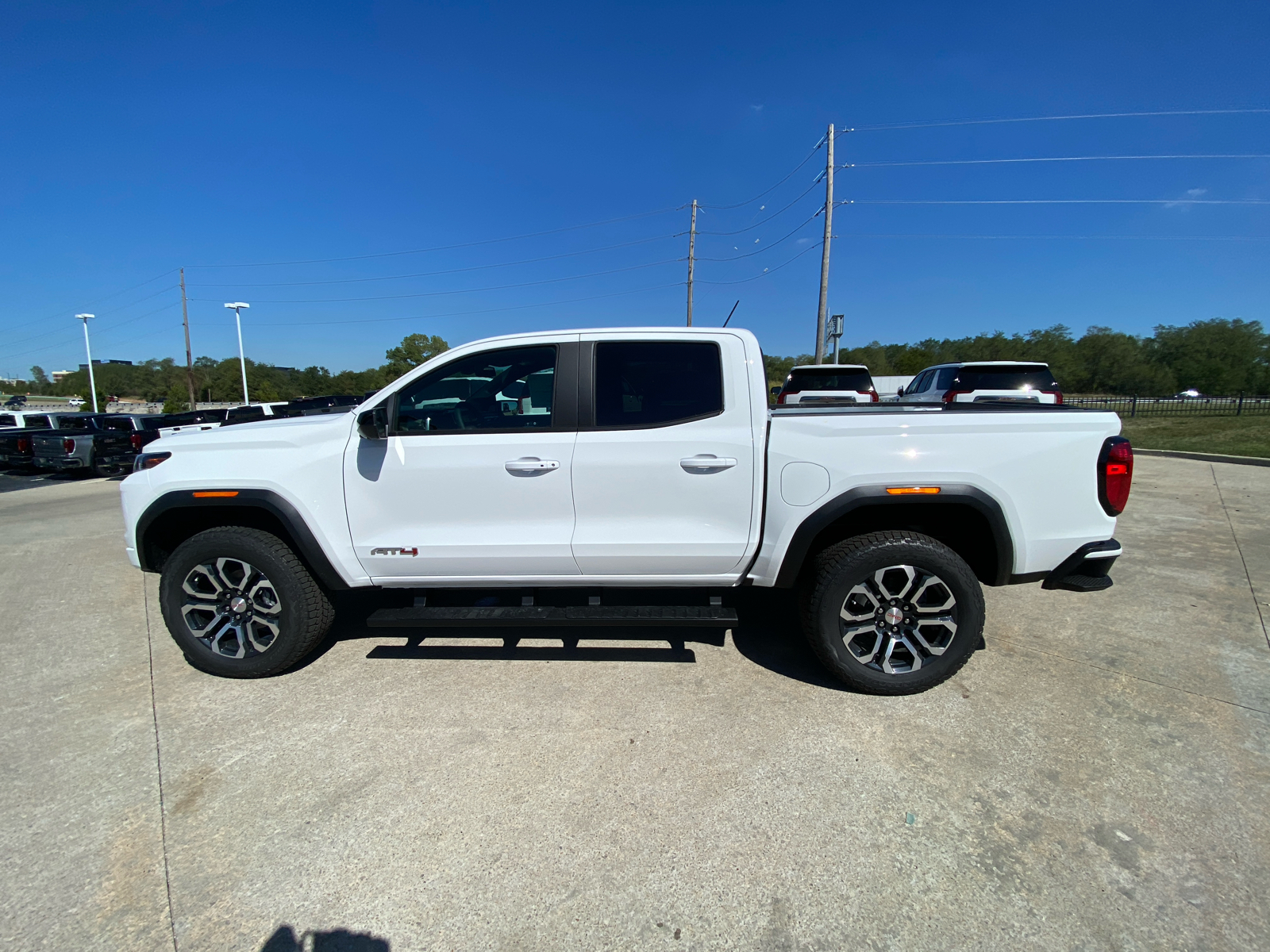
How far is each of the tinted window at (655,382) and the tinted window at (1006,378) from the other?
28.2ft

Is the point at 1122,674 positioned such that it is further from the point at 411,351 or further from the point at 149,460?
the point at 411,351

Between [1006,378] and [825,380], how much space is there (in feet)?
9.89

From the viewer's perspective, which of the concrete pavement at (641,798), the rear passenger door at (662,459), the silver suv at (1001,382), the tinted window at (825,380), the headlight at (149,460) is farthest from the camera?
the tinted window at (825,380)

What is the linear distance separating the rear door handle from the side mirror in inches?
26.3

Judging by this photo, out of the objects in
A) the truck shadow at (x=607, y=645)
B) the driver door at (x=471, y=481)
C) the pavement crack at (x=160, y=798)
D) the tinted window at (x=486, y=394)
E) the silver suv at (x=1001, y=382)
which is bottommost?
the pavement crack at (x=160, y=798)

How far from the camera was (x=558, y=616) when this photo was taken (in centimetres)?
315

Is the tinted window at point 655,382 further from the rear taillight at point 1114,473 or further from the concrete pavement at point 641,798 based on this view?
the rear taillight at point 1114,473

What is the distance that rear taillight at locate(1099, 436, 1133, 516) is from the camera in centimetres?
293

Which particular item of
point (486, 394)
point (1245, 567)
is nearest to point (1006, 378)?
point (1245, 567)

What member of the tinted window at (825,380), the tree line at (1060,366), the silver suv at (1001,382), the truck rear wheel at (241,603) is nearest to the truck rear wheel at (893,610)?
the truck rear wheel at (241,603)

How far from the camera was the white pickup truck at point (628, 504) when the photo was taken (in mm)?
2951

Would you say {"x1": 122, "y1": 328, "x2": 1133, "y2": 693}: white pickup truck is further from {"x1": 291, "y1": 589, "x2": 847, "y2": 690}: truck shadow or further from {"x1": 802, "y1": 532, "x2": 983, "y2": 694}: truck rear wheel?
{"x1": 291, "y1": 589, "x2": 847, "y2": 690}: truck shadow

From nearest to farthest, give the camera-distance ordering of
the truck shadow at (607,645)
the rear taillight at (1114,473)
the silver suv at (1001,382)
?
1. the rear taillight at (1114,473)
2. the truck shadow at (607,645)
3. the silver suv at (1001,382)

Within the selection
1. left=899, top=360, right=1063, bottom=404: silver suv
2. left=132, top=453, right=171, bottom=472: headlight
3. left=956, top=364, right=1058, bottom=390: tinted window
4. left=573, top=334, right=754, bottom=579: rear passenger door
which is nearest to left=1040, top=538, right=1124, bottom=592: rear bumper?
left=573, top=334, right=754, bottom=579: rear passenger door
